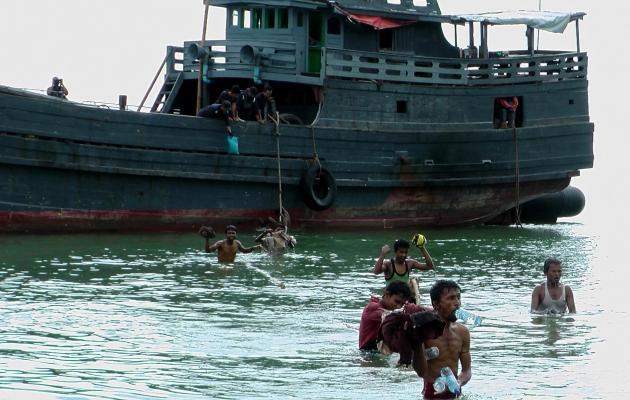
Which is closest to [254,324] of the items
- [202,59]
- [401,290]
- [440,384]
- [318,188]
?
[401,290]

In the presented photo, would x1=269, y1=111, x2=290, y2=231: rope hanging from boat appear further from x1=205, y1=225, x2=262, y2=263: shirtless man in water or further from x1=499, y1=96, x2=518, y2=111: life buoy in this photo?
x1=499, y1=96, x2=518, y2=111: life buoy

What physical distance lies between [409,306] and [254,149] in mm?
18835

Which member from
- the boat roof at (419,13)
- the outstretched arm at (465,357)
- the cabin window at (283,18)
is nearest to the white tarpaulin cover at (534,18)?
the boat roof at (419,13)

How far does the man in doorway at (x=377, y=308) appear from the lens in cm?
1318

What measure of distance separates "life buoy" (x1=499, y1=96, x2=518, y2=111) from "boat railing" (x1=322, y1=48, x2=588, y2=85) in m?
0.42

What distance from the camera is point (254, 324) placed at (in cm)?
1753

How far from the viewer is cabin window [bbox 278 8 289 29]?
1240 inches

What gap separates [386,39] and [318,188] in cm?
411

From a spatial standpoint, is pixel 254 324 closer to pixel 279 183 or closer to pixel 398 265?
pixel 398 265

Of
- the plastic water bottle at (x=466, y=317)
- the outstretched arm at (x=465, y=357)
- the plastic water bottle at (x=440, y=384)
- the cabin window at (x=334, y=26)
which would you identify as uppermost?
the cabin window at (x=334, y=26)

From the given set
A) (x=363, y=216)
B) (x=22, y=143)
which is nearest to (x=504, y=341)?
(x=22, y=143)

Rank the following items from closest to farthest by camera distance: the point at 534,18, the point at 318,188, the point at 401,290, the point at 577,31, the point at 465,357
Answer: the point at 465,357, the point at 401,290, the point at 318,188, the point at 534,18, the point at 577,31

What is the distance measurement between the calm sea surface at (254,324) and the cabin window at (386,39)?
20.3 ft

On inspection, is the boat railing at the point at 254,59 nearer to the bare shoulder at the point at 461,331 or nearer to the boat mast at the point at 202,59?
the boat mast at the point at 202,59
